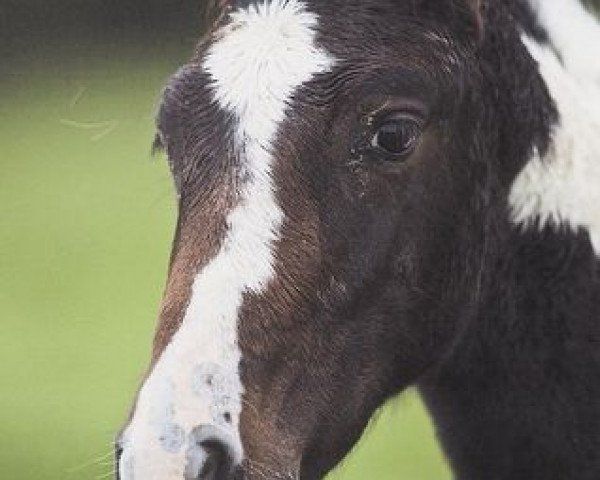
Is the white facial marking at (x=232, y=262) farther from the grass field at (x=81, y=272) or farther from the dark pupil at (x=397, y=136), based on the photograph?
the grass field at (x=81, y=272)

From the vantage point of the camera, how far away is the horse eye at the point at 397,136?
287 centimetres

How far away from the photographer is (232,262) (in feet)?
A: 8.84

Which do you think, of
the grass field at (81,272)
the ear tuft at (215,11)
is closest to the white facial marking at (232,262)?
the ear tuft at (215,11)

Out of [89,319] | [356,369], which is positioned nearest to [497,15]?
[356,369]

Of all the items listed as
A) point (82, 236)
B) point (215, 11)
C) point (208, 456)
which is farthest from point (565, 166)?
point (82, 236)

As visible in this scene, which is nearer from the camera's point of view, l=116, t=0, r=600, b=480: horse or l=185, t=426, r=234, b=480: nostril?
l=185, t=426, r=234, b=480: nostril

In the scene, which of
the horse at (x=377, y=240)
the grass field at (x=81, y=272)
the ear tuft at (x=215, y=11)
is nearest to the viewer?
the horse at (x=377, y=240)

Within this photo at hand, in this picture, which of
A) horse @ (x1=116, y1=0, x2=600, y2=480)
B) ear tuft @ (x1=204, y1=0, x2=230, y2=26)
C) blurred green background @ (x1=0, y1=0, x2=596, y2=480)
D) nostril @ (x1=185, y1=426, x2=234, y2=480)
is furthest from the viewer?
blurred green background @ (x1=0, y1=0, x2=596, y2=480)

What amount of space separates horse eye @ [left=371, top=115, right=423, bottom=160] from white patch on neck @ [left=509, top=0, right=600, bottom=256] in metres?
0.33

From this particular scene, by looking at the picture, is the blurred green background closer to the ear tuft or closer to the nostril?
the ear tuft

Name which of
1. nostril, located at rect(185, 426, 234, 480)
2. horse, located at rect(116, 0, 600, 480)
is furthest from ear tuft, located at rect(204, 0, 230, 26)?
nostril, located at rect(185, 426, 234, 480)

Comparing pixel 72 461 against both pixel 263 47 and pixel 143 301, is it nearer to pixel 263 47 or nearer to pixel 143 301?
pixel 143 301

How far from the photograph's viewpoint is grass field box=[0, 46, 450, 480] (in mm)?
8281

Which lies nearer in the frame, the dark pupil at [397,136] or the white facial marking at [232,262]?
the white facial marking at [232,262]
